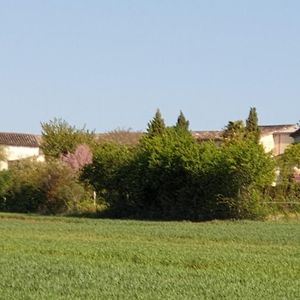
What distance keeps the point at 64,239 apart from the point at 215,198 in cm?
1655

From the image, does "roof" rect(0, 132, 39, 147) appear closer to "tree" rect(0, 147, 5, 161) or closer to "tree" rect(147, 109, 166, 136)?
"tree" rect(0, 147, 5, 161)

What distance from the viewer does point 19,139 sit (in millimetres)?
100750

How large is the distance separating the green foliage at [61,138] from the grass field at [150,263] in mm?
47920

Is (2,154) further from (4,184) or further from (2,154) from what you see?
(4,184)

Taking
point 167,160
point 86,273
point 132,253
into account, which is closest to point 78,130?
point 167,160

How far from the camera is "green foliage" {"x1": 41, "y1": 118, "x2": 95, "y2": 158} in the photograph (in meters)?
82.9

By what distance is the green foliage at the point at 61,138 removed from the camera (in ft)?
272

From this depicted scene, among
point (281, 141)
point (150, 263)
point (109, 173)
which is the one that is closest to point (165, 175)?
point (109, 173)

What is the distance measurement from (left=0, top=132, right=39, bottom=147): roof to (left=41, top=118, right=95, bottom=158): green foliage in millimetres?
12719

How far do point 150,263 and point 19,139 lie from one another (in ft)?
267

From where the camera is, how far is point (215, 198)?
145ft

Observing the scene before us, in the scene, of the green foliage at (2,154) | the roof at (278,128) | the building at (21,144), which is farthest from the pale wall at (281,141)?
the green foliage at (2,154)

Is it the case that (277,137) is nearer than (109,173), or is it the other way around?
(109,173)

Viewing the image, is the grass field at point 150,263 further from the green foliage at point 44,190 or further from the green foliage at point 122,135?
the green foliage at point 122,135
